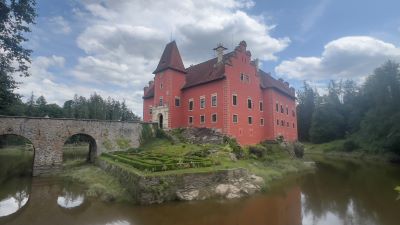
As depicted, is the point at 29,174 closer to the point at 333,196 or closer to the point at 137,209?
the point at 137,209

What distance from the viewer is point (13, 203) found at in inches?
695

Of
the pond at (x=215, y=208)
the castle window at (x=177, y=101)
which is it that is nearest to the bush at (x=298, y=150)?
the pond at (x=215, y=208)

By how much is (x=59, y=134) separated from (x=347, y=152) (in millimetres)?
52519

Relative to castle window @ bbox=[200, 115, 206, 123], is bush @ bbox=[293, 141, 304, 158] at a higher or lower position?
lower

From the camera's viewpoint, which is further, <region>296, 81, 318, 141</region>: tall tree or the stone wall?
<region>296, 81, 318, 141</region>: tall tree

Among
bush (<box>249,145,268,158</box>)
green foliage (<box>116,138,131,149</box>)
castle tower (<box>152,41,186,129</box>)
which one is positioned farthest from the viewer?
castle tower (<box>152,41,186,129</box>)

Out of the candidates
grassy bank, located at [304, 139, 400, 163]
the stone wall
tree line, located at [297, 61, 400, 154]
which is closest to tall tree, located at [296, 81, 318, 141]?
tree line, located at [297, 61, 400, 154]

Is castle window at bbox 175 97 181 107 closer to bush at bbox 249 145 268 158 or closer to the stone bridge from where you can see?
the stone bridge

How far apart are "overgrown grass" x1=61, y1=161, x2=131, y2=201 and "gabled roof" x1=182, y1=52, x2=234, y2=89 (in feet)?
55.8

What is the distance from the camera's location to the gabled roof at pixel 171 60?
37656 mm

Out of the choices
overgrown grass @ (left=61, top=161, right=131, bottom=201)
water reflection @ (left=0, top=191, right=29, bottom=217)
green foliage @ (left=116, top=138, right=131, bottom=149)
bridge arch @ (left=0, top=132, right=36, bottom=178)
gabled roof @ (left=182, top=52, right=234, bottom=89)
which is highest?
gabled roof @ (left=182, top=52, right=234, bottom=89)

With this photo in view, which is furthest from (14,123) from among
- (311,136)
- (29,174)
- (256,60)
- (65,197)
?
(311,136)

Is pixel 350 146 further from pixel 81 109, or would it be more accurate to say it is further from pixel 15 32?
pixel 81 109

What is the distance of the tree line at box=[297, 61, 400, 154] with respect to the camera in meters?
41.1
